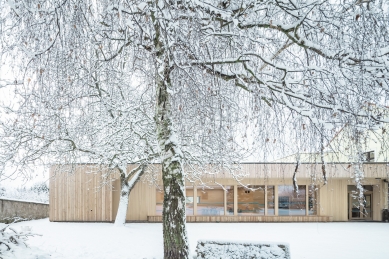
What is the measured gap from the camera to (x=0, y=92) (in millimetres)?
4293

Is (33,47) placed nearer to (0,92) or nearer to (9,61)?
(9,61)

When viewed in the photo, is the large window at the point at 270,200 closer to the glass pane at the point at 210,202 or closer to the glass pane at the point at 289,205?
the glass pane at the point at 289,205

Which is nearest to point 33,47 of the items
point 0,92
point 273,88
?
point 0,92

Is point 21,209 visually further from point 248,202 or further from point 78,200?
point 248,202

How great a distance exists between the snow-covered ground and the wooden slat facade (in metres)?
1.03

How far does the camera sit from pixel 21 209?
15.9m

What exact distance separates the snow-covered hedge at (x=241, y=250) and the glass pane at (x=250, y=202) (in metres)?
11.0

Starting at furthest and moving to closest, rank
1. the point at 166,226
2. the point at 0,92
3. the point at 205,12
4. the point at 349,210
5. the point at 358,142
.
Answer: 1. the point at 349,210
2. the point at 166,226
3. the point at 0,92
4. the point at 205,12
5. the point at 358,142

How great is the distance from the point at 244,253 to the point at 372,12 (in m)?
4.37

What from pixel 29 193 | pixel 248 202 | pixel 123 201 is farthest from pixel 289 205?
pixel 29 193

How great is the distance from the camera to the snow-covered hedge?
5.73m

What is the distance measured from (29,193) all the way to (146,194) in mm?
9171

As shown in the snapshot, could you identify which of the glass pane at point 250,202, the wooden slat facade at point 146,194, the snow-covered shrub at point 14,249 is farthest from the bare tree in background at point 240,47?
the glass pane at point 250,202

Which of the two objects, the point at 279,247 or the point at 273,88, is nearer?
the point at 273,88
